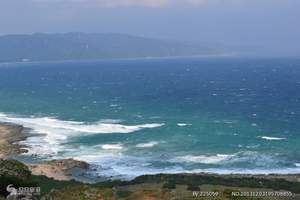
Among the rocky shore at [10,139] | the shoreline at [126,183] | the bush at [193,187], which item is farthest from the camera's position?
the rocky shore at [10,139]

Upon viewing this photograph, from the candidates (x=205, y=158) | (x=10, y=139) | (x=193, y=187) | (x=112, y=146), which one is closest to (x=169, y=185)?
(x=193, y=187)

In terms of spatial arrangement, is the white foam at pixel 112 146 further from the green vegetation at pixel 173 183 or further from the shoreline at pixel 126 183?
the green vegetation at pixel 173 183

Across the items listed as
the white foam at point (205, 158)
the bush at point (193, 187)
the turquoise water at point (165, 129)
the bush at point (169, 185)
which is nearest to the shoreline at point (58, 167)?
the turquoise water at point (165, 129)

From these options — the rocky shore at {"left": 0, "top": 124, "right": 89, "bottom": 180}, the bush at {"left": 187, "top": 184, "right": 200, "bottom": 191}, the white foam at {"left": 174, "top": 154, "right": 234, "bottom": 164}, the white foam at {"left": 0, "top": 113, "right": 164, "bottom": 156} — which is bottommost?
the white foam at {"left": 174, "top": 154, "right": 234, "bottom": 164}

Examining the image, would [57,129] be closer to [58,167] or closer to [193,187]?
[58,167]

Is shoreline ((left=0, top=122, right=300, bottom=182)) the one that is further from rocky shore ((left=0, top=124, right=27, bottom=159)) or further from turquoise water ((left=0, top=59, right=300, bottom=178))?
turquoise water ((left=0, top=59, right=300, bottom=178))

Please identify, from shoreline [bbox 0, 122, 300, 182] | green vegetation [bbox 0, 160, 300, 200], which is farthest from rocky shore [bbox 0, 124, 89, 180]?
green vegetation [bbox 0, 160, 300, 200]

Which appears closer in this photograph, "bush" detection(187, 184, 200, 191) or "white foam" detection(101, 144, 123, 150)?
"bush" detection(187, 184, 200, 191)

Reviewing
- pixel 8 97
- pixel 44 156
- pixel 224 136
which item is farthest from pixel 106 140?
pixel 8 97

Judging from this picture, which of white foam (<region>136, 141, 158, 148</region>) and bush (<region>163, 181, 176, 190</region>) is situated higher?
bush (<region>163, 181, 176, 190</region>)
